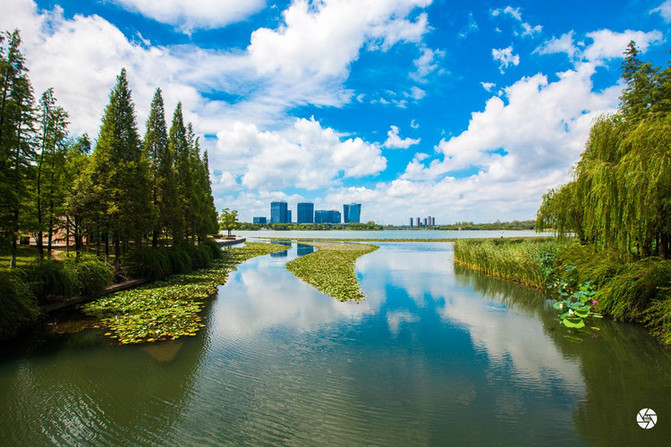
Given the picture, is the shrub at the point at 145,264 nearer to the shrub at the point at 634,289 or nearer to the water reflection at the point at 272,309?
the water reflection at the point at 272,309

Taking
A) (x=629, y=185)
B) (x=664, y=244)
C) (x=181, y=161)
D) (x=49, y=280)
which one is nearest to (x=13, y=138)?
(x=49, y=280)

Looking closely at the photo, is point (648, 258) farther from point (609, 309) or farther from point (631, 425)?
point (631, 425)

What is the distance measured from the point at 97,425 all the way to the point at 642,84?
1088 inches

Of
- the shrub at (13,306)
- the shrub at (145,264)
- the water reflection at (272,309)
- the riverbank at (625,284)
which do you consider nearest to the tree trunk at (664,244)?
the riverbank at (625,284)

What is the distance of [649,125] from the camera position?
→ 857 cm

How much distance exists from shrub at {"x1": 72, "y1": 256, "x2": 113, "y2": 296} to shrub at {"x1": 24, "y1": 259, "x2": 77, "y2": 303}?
70 centimetres

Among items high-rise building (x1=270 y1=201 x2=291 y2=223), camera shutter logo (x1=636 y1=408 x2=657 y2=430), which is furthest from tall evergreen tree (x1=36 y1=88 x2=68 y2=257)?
high-rise building (x1=270 y1=201 x2=291 y2=223)

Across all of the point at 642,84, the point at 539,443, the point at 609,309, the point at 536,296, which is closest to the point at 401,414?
the point at 539,443

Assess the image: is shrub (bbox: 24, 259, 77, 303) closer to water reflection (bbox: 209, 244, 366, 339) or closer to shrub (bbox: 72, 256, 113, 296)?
shrub (bbox: 72, 256, 113, 296)

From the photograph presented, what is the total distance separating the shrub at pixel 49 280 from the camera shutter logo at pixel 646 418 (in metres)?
15.7

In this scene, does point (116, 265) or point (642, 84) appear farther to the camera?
point (642, 84)

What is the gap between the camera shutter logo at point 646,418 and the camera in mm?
4954

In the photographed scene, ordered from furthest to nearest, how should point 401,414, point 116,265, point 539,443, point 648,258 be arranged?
point 116,265 → point 648,258 → point 401,414 → point 539,443

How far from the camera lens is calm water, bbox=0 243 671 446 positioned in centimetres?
475
